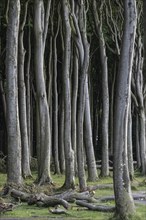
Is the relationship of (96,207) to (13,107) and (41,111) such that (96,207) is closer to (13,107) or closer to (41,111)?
(13,107)

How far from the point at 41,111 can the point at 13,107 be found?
8.23 ft

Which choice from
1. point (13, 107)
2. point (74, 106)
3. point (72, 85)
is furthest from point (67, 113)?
point (72, 85)

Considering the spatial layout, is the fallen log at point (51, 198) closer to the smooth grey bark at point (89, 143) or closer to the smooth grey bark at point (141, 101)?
the smooth grey bark at point (89, 143)

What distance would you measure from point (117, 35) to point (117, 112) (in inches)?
573

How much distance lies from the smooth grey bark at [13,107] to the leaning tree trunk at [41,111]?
2.19 metres

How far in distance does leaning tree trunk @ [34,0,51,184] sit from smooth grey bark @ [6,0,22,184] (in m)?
2.19

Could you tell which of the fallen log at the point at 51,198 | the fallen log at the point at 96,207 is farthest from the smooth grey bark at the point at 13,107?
the fallen log at the point at 96,207

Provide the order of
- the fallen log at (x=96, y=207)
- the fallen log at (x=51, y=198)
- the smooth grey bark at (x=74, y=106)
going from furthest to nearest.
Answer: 1. the smooth grey bark at (x=74, y=106)
2. the fallen log at (x=51, y=198)
3. the fallen log at (x=96, y=207)

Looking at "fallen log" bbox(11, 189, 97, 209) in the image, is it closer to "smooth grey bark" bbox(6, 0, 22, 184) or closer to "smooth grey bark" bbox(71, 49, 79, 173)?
"smooth grey bark" bbox(6, 0, 22, 184)

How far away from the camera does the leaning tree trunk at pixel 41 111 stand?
19062 millimetres

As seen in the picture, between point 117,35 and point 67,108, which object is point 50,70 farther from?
point 67,108

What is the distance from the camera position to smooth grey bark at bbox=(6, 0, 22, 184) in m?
16.7

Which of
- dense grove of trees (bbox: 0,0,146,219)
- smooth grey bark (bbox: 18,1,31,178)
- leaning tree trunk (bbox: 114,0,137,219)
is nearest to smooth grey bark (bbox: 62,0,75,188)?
dense grove of trees (bbox: 0,0,146,219)

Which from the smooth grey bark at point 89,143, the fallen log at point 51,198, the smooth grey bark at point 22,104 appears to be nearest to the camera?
the fallen log at point 51,198
